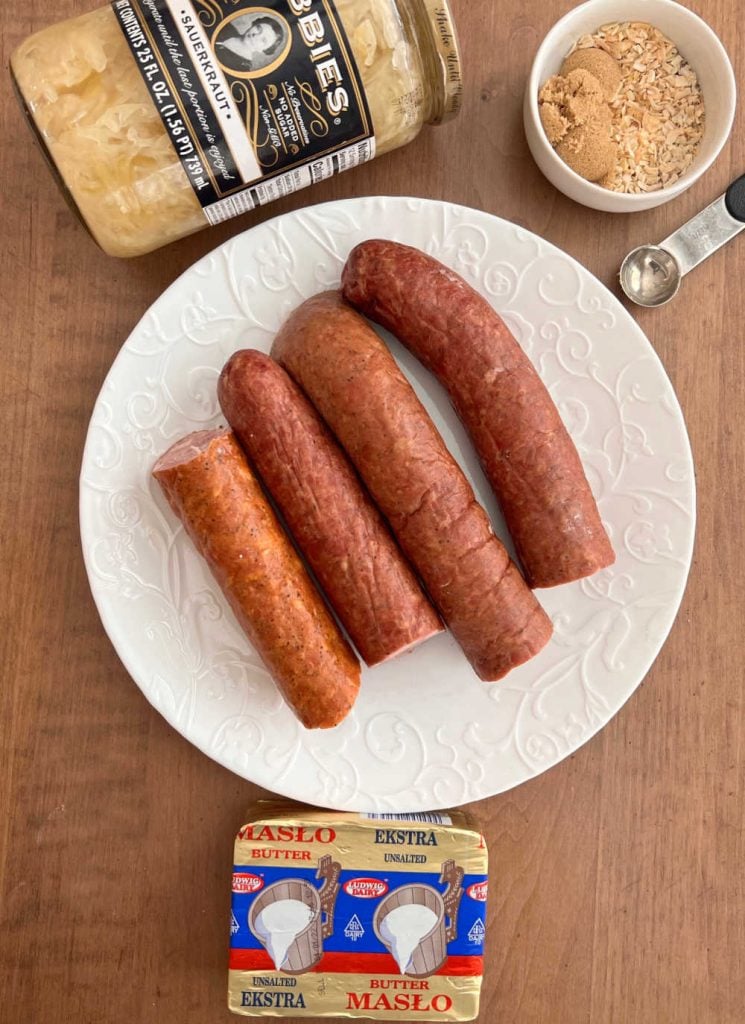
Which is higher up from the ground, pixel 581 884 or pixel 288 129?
pixel 288 129

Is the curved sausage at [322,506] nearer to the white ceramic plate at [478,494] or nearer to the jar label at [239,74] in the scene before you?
the white ceramic plate at [478,494]

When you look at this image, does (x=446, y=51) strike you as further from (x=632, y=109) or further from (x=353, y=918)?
(x=353, y=918)

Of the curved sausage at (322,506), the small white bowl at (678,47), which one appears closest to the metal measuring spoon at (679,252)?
the small white bowl at (678,47)

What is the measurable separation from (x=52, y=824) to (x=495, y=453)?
41.1 inches

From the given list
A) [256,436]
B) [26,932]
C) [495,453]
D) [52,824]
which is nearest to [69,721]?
[52,824]

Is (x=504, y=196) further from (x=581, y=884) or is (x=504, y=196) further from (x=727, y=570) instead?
(x=581, y=884)

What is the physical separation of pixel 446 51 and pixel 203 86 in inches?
14.5

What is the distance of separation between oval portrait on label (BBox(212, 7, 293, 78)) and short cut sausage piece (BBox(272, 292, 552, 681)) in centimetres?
36

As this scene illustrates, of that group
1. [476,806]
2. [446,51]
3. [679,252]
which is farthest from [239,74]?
[476,806]

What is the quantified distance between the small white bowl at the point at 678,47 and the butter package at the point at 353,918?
3.68 feet

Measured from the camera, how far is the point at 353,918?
4.41ft

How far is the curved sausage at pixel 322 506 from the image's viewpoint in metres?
1.22

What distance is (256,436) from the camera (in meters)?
1.23

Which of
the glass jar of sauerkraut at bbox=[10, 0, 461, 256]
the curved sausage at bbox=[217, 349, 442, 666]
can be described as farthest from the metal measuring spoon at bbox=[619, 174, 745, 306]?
the curved sausage at bbox=[217, 349, 442, 666]
